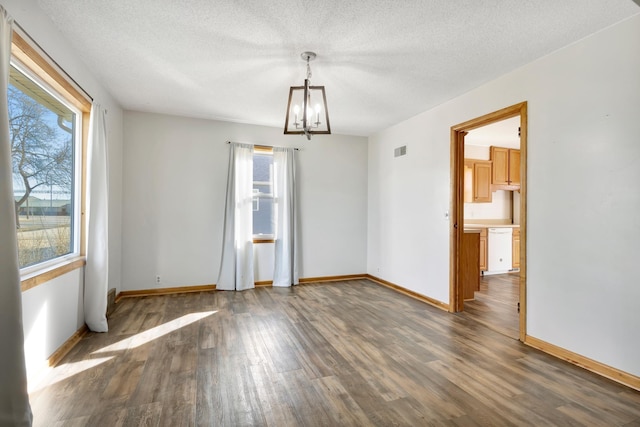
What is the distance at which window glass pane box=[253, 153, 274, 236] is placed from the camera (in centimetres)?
507

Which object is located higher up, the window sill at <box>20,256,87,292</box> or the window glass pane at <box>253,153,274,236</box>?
the window glass pane at <box>253,153,274,236</box>

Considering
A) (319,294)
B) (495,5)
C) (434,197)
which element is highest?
(495,5)

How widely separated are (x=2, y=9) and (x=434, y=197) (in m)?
4.17

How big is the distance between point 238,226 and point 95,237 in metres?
1.95

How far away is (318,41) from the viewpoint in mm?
2490

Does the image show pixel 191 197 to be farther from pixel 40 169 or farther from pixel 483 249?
pixel 483 249

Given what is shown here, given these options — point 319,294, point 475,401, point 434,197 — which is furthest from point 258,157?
point 475,401

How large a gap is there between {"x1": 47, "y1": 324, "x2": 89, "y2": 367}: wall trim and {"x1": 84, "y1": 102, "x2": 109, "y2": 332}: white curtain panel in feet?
0.29

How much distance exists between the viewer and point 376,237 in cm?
546

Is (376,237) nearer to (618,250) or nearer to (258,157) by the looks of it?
(258,157)

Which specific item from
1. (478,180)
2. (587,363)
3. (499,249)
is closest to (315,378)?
(587,363)

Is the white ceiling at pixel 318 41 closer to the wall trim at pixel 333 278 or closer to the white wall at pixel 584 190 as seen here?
the white wall at pixel 584 190

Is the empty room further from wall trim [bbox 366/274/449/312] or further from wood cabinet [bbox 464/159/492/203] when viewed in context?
wood cabinet [bbox 464/159/492/203]

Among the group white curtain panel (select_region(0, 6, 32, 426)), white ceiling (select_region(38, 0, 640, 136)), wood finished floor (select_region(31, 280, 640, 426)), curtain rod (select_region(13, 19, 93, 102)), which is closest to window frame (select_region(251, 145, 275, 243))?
white ceiling (select_region(38, 0, 640, 136))
